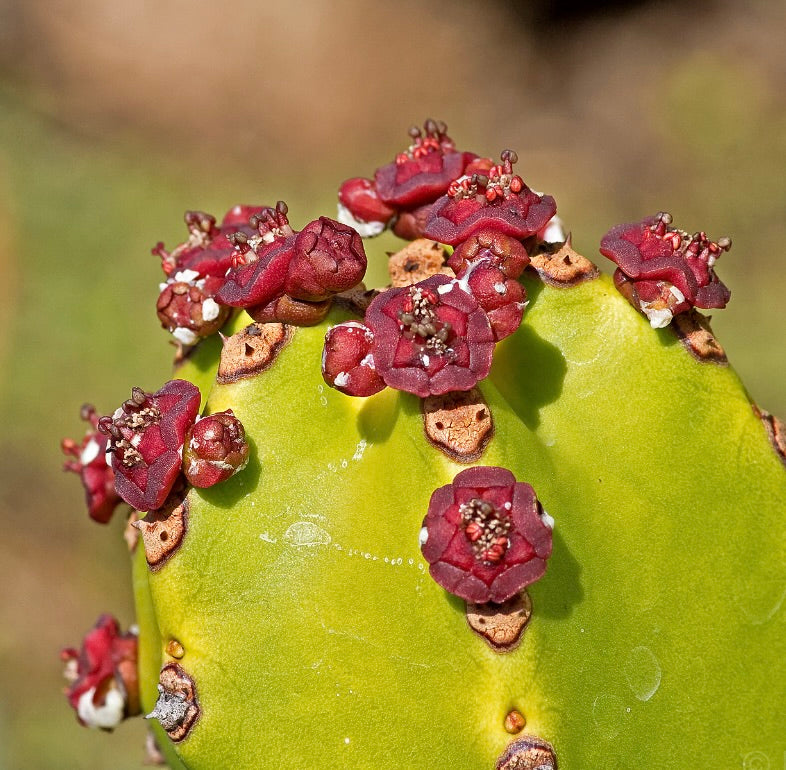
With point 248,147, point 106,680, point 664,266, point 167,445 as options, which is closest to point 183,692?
point 167,445

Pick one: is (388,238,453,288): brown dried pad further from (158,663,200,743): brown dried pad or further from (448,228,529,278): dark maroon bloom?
(158,663,200,743): brown dried pad

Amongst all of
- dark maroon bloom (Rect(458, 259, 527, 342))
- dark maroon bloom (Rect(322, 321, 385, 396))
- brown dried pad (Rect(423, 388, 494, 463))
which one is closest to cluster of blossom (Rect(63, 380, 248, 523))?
dark maroon bloom (Rect(322, 321, 385, 396))

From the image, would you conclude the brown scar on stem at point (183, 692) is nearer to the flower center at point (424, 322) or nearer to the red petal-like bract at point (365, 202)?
the flower center at point (424, 322)

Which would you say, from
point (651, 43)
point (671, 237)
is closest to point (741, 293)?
point (651, 43)

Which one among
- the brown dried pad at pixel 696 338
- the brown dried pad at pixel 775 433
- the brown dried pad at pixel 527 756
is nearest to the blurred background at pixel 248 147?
the brown dried pad at pixel 775 433

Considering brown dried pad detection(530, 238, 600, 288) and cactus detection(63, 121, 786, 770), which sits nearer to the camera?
cactus detection(63, 121, 786, 770)

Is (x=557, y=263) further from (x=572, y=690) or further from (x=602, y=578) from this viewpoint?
(x=572, y=690)

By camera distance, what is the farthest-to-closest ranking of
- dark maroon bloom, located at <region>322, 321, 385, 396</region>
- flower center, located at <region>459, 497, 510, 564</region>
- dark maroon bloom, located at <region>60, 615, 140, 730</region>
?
1. dark maroon bloom, located at <region>60, 615, 140, 730</region>
2. dark maroon bloom, located at <region>322, 321, 385, 396</region>
3. flower center, located at <region>459, 497, 510, 564</region>

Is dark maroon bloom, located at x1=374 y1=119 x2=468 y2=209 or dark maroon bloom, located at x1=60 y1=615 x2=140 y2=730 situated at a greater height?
dark maroon bloom, located at x1=374 y1=119 x2=468 y2=209
